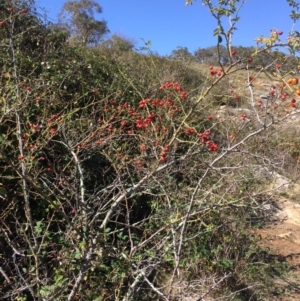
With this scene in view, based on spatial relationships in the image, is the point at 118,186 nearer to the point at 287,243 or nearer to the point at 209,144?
the point at 209,144

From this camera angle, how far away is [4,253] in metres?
2.85

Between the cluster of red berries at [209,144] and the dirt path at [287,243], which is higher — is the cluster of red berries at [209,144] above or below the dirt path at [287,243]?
above

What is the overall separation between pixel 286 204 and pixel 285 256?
1.60m

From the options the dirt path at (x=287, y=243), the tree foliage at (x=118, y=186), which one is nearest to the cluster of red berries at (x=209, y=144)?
the tree foliage at (x=118, y=186)

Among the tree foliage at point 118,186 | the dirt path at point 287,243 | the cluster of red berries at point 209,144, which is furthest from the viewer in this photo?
the dirt path at point 287,243

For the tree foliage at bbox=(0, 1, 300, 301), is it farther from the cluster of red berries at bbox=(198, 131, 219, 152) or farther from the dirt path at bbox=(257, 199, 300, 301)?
the dirt path at bbox=(257, 199, 300, 301)

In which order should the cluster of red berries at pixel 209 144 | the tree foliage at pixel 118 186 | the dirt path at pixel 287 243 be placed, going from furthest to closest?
the dirt path at pixel 287 243 < the cluster of red berries at pixel 209 144 < the tree foliage at pixel 118 186

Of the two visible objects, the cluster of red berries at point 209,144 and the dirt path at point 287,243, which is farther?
the dirt path at point 287,243

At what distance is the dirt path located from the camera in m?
3.83

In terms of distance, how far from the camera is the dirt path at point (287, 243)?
383 centimetres

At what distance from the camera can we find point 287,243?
5.06m

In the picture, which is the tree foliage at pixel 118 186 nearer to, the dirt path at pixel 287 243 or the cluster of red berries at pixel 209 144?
the cluster of red berries at pixel 209 144

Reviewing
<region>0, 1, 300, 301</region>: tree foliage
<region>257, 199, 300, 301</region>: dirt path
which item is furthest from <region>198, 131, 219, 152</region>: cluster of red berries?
<region>257, 199, 300, 301</region>: dirt path

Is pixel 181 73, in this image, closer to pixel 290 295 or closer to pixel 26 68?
pixel 26 68
